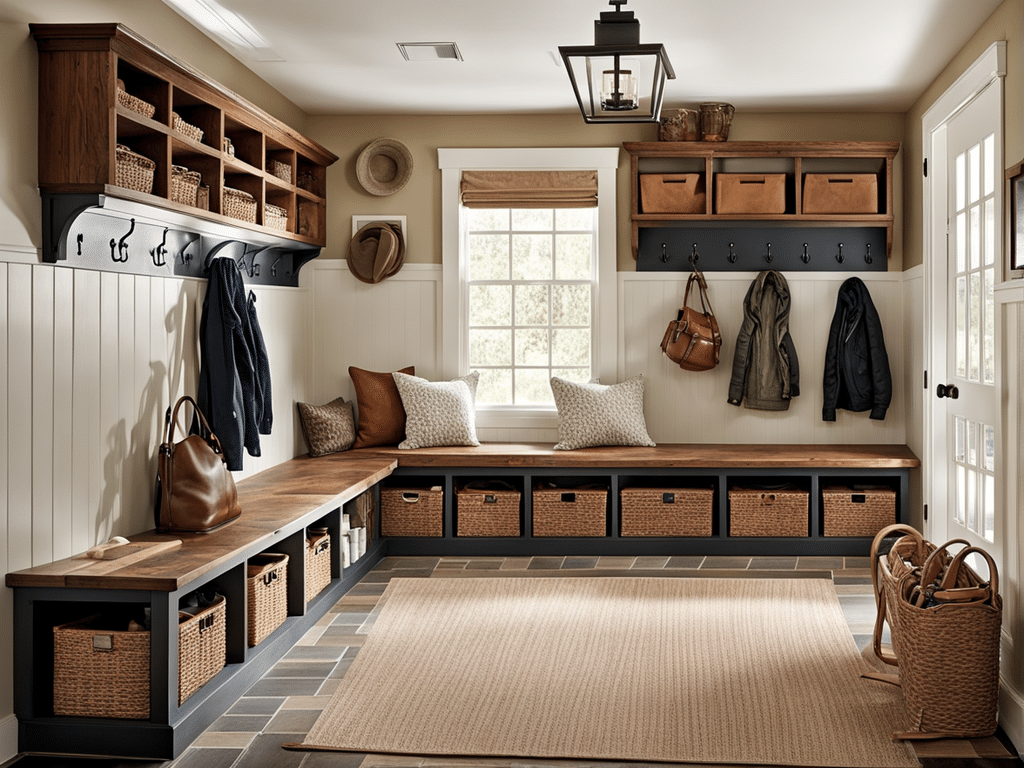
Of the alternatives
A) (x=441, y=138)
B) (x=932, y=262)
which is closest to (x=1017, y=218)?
(x=932, y=262)

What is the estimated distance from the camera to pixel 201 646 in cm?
327

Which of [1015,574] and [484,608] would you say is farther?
[484,608]

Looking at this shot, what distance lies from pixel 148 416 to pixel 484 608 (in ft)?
5.76

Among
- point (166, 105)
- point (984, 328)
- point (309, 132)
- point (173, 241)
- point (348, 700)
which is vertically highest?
point (309, 132)

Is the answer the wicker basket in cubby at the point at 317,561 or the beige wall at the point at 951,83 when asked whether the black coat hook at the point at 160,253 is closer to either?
the wicker basket in cubby at the point at 317,561

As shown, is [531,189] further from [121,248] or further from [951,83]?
[121,248]

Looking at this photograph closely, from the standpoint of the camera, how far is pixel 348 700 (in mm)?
3445

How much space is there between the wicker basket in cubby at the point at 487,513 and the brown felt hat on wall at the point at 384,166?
204cm

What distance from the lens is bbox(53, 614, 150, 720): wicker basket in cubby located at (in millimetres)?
3043

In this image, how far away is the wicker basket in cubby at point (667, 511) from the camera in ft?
18.8

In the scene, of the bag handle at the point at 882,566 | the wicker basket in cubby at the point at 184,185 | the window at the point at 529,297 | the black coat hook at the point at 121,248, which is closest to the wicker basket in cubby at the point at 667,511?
the window at the point at 529,297

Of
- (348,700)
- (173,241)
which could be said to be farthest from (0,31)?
(348,700)

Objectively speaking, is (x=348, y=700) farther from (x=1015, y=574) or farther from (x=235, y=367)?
(x=1015, y=574)

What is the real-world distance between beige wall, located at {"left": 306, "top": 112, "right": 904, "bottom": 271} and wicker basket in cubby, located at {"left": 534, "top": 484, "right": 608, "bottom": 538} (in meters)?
1.52
